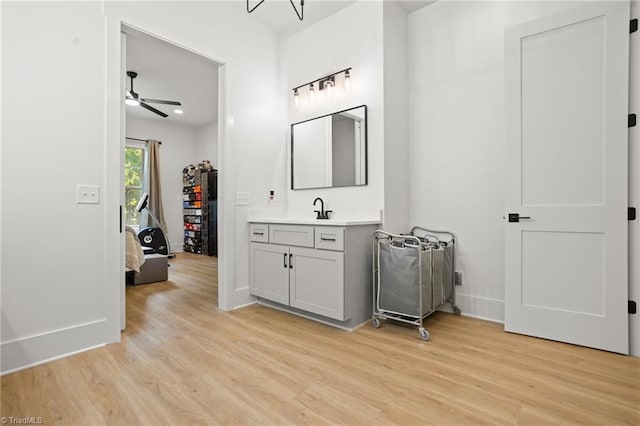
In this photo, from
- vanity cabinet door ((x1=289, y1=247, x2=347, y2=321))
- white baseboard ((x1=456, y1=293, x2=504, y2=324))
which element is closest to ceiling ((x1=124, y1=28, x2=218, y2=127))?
vanity cabinet door ((x1=289, y1=247, x2=347, y2=321))

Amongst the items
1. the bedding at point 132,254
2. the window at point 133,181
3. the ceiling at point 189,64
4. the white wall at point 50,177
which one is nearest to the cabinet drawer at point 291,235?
the white wall at point 50,177

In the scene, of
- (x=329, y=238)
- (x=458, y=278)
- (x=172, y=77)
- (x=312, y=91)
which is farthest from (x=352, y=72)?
(x=172, y=77)

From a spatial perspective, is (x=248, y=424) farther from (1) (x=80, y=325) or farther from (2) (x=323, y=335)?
(1) (x=80, y=325)

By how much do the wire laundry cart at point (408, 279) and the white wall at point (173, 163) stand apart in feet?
19.6

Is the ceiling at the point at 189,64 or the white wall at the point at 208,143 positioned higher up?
the ceiling at the point at 189,64

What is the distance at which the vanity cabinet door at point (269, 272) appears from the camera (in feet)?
9.39

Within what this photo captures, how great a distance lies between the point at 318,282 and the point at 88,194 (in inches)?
69.5

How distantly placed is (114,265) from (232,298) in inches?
43.4

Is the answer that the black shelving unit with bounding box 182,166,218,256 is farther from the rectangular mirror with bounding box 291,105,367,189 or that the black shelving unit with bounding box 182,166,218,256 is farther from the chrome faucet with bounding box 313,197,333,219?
the chrome faucet with bounding box 313,197,333,219

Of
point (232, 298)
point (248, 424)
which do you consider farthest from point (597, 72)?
point (232, 298)

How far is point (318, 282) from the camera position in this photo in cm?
259

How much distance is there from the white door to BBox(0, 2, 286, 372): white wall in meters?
2.92

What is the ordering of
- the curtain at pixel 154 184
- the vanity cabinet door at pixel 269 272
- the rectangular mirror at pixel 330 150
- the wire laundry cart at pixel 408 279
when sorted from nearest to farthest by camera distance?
the wire laundry cart at pixel 408 279 → the vanity cabinet door at pixel 269 272 → the rectangular mirror at pixel 330 150 → the curtain at pixel 154 184

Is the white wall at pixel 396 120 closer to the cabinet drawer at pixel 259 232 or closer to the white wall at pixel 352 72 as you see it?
the white wall at pixel 352 72
